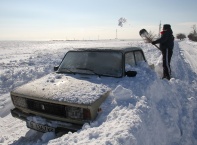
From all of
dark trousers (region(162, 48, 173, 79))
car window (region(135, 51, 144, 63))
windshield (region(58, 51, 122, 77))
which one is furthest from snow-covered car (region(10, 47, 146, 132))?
dark trousers (region(162, 48, 173, 79))

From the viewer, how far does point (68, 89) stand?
3516mm

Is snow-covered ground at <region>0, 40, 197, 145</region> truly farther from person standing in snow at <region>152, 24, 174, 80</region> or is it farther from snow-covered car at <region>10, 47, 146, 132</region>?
person standing in snow at <region>152, 24, 174, 80</region>

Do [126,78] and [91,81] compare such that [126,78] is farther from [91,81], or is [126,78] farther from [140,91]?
[91,81]

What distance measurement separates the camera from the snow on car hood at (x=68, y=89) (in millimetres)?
3225

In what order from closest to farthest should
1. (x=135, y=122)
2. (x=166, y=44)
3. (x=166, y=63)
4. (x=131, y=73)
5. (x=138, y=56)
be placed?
(x=135, y=122), (x=131, y=73), (x=138, y=56), (x=166, y=63), (x=166, y=44)

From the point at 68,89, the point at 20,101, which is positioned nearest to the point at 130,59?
the point at 68,89

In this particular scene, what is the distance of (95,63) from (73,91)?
111cm

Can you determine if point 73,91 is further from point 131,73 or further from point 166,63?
point 166,63

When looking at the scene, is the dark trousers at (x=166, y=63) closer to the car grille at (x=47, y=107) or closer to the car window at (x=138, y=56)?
the car window at (x=138, y=56)

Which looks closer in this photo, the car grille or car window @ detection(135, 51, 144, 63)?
the car grille

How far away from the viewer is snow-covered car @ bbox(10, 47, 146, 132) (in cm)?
318

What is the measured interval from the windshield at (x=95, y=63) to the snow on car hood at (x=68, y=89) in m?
0.24

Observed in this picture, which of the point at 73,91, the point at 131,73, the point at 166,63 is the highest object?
the point at 131,73

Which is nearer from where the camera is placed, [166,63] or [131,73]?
[131,73]
